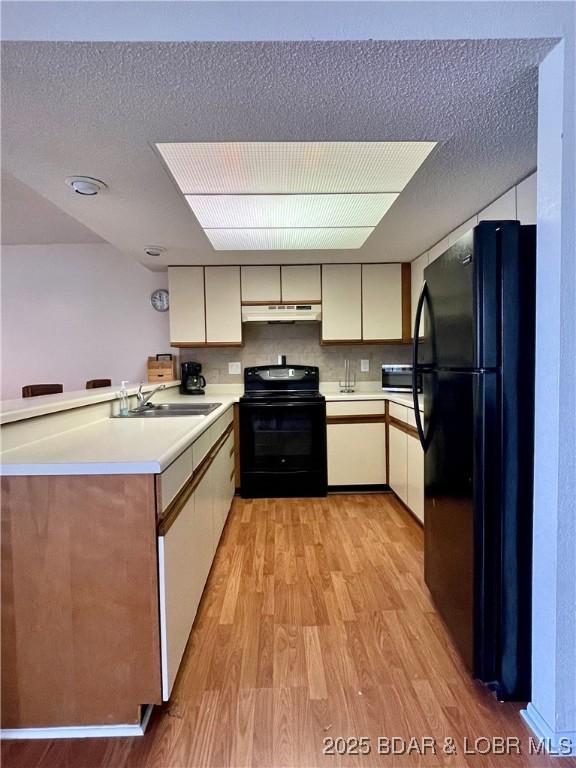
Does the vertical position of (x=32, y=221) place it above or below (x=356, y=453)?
above

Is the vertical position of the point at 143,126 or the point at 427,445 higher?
the point at 143,126

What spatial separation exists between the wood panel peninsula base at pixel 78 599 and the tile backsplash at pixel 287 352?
8.70 feet

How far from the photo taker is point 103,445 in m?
1.40

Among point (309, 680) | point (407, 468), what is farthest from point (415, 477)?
point (309, 680)

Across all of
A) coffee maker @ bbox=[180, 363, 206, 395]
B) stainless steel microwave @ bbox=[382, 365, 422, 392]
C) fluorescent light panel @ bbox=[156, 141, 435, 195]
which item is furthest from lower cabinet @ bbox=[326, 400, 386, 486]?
fluorescent light panel @ bbox=[156, 141, 435, 195]

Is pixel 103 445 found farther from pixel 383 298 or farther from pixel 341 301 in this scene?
pixel 383 298

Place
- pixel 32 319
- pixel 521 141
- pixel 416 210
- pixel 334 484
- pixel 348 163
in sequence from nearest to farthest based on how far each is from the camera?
pixel 521 141 → pixel 348 163 → pixel 416 210 → pixel 334 484 → pixel 32 319

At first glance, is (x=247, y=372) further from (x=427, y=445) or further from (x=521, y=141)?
(x=521, y=141)

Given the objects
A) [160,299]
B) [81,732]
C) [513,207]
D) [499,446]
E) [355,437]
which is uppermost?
[513,207]

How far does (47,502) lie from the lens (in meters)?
1.14

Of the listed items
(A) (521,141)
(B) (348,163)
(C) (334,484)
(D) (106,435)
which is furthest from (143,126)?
(C) (334,484)

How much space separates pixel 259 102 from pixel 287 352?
2.56 meters

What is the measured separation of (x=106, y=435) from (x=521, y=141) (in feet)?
7.00

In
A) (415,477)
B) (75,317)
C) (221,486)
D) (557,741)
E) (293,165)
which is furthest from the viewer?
(75,317)
